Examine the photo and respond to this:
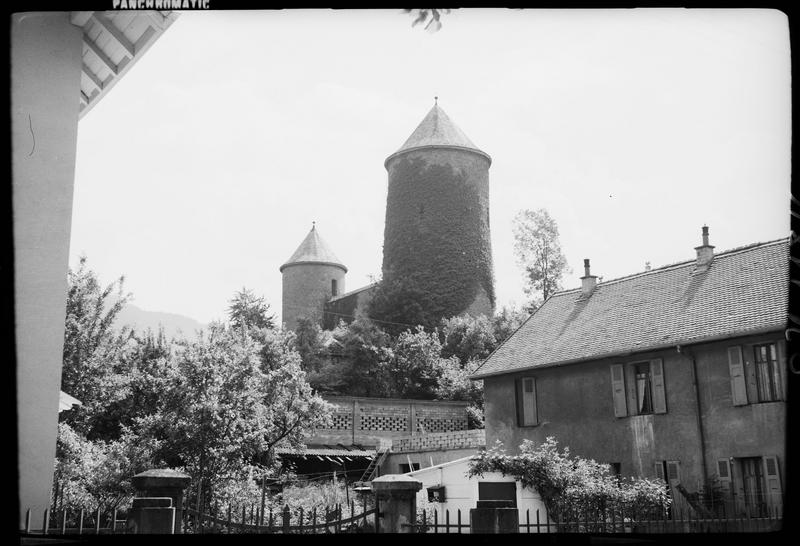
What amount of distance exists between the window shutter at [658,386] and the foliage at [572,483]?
5.33ft

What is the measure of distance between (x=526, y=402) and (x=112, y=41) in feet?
51.4

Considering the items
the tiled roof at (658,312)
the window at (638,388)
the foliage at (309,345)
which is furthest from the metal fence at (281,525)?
the foliage at (309,345)

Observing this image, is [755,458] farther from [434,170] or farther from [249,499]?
[434,170]

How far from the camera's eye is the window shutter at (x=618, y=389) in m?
17.6

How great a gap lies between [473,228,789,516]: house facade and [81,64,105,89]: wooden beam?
481 inches

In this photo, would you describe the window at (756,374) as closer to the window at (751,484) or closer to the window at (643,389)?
the window at (751,484)

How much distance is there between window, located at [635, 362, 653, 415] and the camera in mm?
17234

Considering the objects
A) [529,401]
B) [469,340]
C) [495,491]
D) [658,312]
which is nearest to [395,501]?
[495,491]

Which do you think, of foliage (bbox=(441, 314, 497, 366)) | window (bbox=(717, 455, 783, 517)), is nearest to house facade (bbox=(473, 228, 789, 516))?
window (bbox=(717, 455, 783, 517))

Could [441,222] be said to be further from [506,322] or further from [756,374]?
[756,374]

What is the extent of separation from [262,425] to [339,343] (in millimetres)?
19102

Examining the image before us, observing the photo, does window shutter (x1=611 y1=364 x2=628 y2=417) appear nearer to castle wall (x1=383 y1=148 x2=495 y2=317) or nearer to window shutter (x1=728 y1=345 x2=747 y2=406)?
window shutter (x1=728 y1=345 x2=747 y2=406)

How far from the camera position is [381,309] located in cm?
3791
